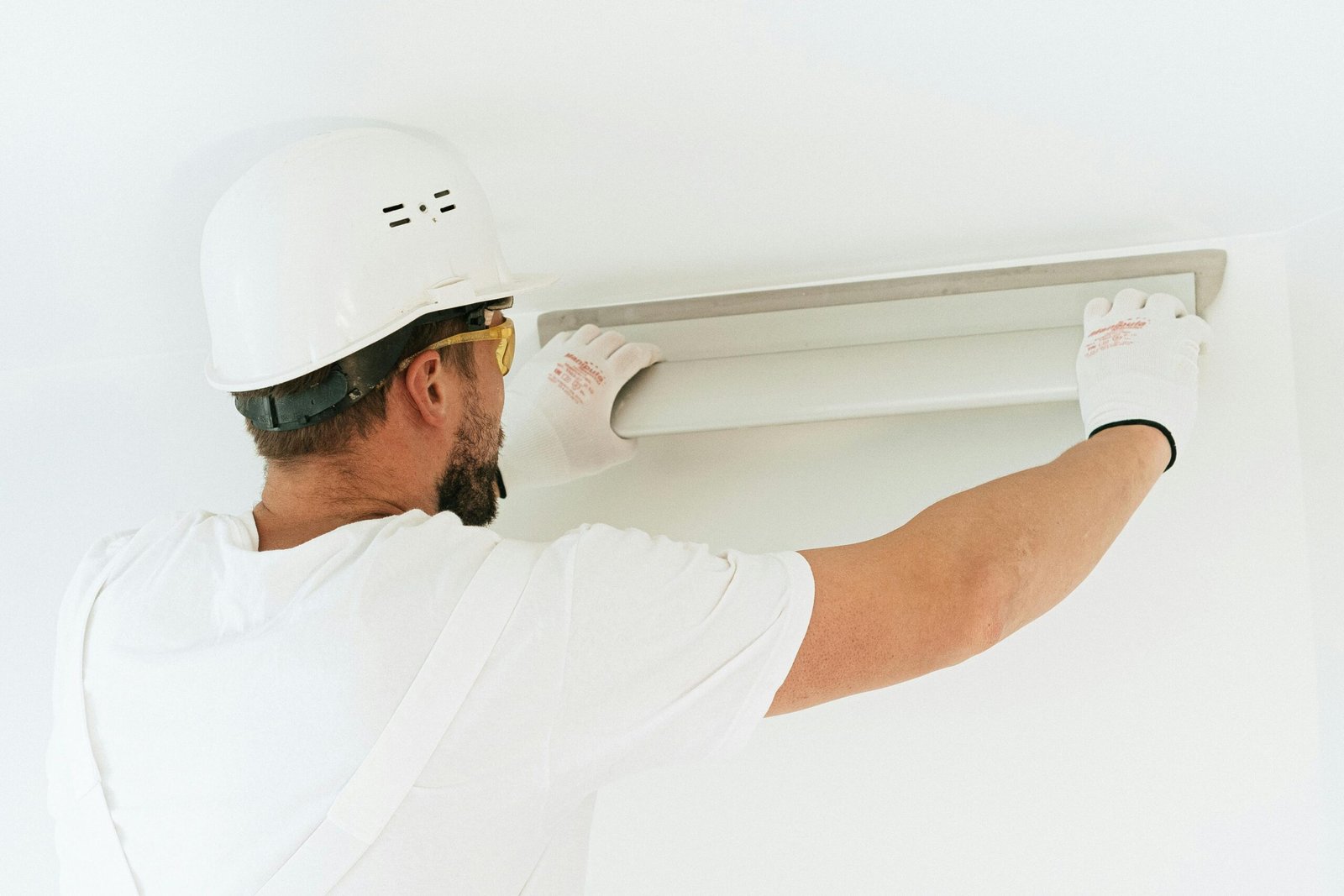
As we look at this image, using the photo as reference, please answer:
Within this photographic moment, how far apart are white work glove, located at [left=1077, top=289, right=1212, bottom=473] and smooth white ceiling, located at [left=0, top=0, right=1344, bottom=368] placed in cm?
13

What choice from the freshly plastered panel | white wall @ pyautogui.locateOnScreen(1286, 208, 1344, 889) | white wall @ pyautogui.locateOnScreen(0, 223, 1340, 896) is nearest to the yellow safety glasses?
the freshly plastered panel

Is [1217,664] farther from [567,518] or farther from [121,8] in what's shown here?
[121,8]

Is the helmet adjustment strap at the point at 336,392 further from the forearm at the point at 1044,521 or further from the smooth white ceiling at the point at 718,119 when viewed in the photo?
the forearm at the point at 1044,521

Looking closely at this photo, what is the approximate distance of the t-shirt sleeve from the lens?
0.97 m

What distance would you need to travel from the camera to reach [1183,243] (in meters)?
1.47

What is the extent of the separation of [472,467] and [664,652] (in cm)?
38

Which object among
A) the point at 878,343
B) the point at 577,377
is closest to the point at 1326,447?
the point at 878,343

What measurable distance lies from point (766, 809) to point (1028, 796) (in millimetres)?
380

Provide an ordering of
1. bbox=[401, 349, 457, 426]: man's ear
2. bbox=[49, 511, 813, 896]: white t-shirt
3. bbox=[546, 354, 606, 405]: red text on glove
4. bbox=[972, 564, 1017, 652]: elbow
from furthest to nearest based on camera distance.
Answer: bbox=[546, 354, 606, 405]: red text on glove, bbox=[401, 349, 457, 426]: man's ear, bbox=[972, 564, 1017, 652]: elbow, bbox=[49, 511, 813, 896]: white t-shirt

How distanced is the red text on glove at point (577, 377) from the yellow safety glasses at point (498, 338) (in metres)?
0.22

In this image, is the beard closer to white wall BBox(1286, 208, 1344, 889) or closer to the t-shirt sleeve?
the t-shirt sleeve

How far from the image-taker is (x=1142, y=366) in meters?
1.31

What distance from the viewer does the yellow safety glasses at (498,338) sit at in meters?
1.19

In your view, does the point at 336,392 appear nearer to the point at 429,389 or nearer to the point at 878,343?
the point at 429,389
